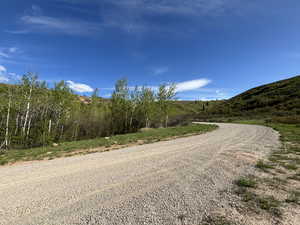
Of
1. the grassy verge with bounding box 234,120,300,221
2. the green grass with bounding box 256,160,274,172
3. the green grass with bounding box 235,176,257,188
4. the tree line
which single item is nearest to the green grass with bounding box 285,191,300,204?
the grassy verge with bounding box 234,120,300,221

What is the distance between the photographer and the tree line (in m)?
15.5

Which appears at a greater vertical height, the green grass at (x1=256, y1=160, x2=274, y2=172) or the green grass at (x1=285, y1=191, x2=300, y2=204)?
the green grass at (x1=256, y1=160, x2=274, y2=172)

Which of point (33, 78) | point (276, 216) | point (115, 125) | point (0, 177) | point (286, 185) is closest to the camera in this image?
point (276, 216)

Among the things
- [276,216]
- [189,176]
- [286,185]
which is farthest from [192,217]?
[286,185]

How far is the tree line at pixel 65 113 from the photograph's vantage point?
15.5m

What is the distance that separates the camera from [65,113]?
20.7m

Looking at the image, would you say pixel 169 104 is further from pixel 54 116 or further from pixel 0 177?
pixel 0 177

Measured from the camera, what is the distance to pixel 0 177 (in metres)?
4.87

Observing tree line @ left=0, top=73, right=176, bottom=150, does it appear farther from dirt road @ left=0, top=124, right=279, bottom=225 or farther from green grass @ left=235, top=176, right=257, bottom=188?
green grass @ left=235, top=176, right=257, bottom=188

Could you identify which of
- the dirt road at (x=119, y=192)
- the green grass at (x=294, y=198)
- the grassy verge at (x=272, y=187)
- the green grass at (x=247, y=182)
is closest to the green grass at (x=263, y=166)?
the grassy verge at (x=272, y=187)

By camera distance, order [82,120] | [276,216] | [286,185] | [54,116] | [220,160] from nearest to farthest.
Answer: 1. [276,216]
2. [286,185]
3. [220,160]
4. [54,116]
5. [82,120]

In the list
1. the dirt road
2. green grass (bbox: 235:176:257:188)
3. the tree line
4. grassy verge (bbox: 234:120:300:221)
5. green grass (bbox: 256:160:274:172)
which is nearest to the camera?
the dirt road

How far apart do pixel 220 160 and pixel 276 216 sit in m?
3.13

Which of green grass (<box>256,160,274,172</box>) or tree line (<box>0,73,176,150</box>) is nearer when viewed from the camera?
green grass (<box>256,160,274,172</box>)
